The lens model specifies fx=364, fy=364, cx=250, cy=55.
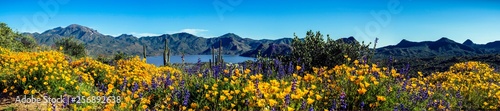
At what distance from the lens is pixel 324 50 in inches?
593

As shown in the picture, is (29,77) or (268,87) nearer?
(268,87)

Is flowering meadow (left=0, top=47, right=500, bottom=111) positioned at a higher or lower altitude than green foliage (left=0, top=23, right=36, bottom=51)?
lower

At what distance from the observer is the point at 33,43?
42.8 meters

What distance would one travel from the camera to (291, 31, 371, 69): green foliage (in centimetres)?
1489

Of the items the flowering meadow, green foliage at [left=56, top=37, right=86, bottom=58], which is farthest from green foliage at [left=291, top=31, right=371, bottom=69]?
green foliage at [left=56, top=37, right=86, bottom=58]

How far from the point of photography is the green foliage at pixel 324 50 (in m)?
14.9

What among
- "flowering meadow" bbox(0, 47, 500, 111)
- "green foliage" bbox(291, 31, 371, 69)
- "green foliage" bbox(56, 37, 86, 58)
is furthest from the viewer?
"green foliage" bbox(56, 37, 86, 58)

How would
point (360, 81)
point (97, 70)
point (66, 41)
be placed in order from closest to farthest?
point (360, 81), point (97, 70), point (66, 41)

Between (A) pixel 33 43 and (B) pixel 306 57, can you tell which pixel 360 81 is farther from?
(A) pixel 33 43

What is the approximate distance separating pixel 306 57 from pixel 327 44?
1.28 meters

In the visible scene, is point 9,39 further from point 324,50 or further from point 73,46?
point 324,50

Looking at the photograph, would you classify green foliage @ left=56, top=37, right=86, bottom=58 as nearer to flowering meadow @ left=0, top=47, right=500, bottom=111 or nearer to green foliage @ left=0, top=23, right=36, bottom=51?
green foliage @ left=0, top=23, right=36, bottom=51

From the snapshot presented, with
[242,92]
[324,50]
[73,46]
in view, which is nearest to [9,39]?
[73,46]

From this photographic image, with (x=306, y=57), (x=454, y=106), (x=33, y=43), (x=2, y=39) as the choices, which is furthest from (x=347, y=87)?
(x=33, y=43)
